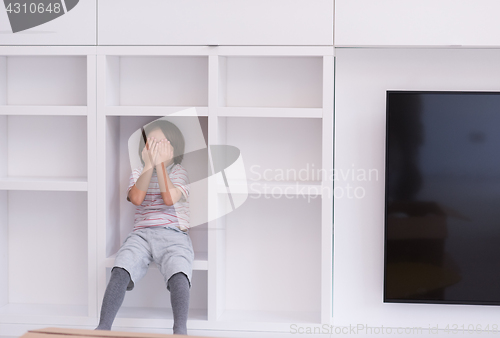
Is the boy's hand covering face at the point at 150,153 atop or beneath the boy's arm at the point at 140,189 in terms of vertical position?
atop

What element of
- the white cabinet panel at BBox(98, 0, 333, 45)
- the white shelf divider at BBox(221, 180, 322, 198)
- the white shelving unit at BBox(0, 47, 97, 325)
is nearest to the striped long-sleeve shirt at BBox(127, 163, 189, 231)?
the white shelf divider at BBox(221, 180, 322, 198)

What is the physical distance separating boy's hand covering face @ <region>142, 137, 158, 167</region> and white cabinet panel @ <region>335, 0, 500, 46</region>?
81 centimetres

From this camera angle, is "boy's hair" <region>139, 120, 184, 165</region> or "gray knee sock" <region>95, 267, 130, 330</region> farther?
"boy's hair" <region>139, 120, 184, 165</region>

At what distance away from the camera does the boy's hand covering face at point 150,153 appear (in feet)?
6.21

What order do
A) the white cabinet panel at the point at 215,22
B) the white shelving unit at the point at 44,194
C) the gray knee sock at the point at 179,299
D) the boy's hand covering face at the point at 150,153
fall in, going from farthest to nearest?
the white shelving unit at the point at 44,194 → the boy's hand covering face at the point at 150,153 → the white cabinet panel at the point at 215,22 → the gray knee sock at the point at 179,299

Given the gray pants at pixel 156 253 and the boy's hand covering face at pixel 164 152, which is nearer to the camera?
the gray pants at pixel 156 253

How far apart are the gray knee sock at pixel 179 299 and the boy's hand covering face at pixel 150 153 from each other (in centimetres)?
46

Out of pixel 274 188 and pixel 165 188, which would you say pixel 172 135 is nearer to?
pixel 165 188

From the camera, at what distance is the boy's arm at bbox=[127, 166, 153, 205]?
1858mm

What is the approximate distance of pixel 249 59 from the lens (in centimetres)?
199

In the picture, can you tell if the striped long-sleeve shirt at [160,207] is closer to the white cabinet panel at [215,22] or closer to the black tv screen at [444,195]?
the white cabinet panel at [215,22]

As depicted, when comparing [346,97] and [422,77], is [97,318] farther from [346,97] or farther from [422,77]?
[422,77]

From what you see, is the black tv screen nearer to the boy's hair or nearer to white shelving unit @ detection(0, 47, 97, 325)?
the boy's hair

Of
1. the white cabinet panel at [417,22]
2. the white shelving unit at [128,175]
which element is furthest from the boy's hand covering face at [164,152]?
the white cabinet panel at [417,22]
